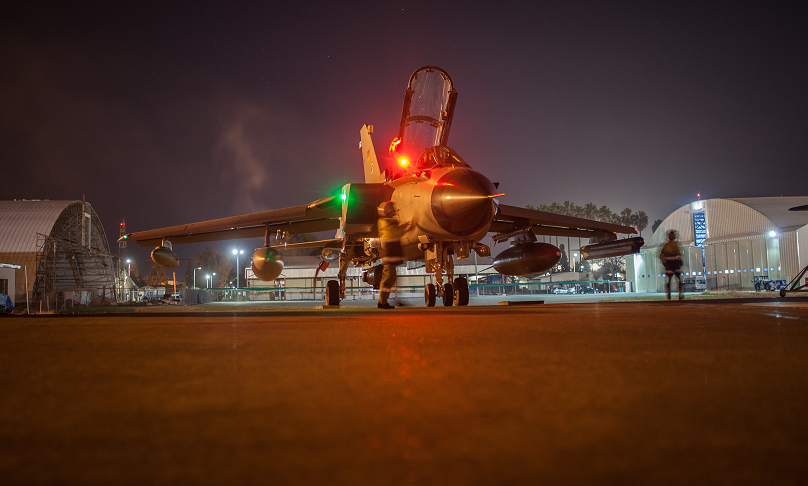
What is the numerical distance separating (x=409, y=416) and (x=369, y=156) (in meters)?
13.0

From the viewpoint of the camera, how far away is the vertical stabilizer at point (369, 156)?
13.0m

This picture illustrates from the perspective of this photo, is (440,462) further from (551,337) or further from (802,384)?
(551,337)

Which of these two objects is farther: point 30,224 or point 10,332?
point 30,224

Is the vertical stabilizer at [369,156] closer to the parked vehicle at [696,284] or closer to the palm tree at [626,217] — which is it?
the parked vehicle at [696,284]

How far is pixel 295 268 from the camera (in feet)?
177

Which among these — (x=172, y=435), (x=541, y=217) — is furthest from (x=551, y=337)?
(x=541, y=217)

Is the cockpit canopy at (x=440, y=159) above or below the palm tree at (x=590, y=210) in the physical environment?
below

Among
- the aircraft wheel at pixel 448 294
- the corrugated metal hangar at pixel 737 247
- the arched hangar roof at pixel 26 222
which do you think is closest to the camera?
the aircraft wheel at pixel 448 294

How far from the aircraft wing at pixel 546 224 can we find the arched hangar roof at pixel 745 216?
81.7 ft

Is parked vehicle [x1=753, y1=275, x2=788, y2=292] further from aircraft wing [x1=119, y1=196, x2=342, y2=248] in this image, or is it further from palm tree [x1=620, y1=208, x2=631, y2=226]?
palm tree [x1=620, y1=208, x2=631, y2=226]

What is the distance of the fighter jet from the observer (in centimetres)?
837

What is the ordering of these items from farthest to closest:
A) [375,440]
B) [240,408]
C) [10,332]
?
1. [10,332]
2. [240,408]
3. [375,440]

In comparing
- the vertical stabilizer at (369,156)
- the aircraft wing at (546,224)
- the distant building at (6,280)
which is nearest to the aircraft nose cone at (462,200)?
the aircraft wing at (546,224)

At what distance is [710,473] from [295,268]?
54277mm
